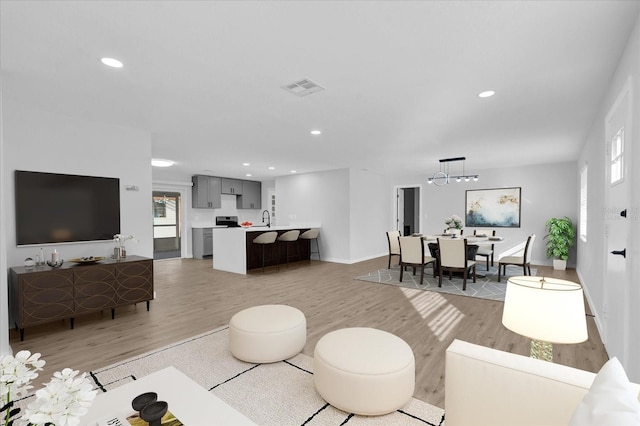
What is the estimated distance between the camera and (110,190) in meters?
4.09

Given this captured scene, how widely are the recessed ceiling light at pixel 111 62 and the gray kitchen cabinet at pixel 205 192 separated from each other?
6.76 m

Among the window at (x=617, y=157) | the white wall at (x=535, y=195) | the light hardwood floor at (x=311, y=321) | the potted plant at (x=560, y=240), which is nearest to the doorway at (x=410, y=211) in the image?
the white wall at (x=535, y=195)

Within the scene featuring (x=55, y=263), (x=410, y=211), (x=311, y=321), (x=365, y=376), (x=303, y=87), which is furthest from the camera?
(x=410, y=211)

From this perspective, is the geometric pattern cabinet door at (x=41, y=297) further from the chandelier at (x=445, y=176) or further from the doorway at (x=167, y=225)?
the chandelier at (x=445, y=176)

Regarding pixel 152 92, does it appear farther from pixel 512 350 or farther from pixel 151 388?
pixel 512 350

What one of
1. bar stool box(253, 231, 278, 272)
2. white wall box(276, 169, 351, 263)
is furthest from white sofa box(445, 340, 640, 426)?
white wall box(276, 169, 351, 263)

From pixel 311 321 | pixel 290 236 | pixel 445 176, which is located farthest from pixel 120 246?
pixel 445 176

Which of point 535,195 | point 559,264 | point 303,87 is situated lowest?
point 559,264

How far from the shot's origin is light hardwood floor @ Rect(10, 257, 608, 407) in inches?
109

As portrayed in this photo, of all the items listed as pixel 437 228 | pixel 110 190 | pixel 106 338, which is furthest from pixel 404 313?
pixel 437 228

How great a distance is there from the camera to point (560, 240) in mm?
6730

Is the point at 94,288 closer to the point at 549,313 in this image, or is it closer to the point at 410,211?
the point at 549,313

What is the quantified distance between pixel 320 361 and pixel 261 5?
7.36ft

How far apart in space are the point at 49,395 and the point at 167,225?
9.08m
